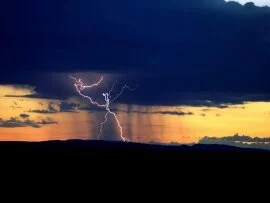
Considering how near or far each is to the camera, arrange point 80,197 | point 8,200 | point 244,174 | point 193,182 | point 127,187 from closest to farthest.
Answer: point 8,200
point 80,197
point 127,187
point 193,182
point 244,174

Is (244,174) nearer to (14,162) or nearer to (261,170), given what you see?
(261,170)

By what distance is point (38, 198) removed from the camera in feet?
196

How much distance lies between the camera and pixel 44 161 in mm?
105625

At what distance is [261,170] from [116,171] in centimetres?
2433

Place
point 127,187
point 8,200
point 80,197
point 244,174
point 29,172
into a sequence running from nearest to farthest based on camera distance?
1. point 8,200
2. point 80,197
3. point 127,187
4. point 29,172
5. point 244,174

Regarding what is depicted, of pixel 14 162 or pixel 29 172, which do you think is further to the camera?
pixel 14 162

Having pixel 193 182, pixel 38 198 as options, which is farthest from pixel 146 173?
pixel 38 198

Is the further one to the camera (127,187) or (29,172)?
(29,172)

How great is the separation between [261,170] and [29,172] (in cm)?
3630

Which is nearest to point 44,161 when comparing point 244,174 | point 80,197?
point 244,174

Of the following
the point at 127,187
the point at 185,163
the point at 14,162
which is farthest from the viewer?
the point at 185,163

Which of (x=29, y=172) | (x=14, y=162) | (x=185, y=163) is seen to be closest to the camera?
(x=29, y=172)

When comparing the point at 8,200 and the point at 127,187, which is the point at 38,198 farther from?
the point at 127,187

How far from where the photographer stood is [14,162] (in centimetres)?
10144
